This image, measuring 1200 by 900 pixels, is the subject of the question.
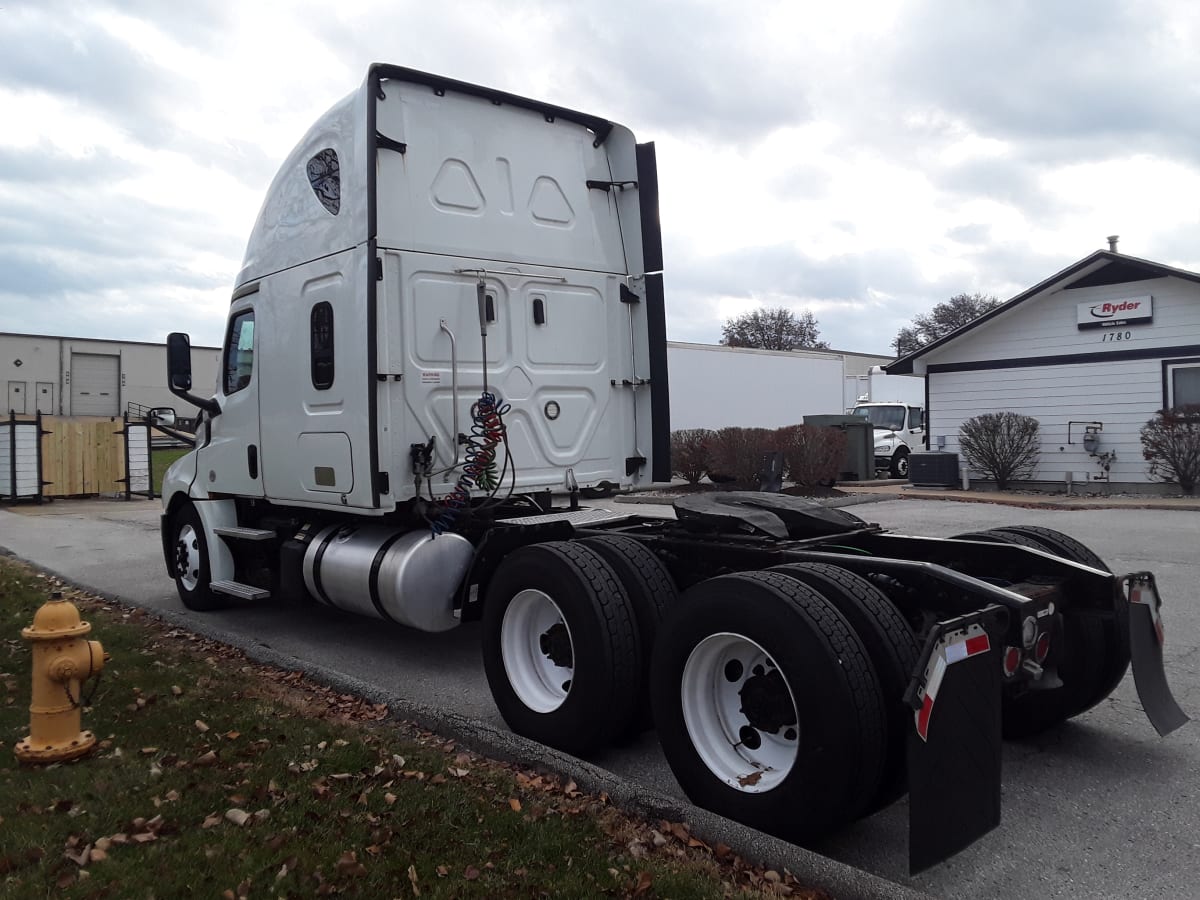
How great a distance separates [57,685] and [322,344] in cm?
289

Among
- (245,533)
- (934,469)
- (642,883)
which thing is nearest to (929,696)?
(642,883)

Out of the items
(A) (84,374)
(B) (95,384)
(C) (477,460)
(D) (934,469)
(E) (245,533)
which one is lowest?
(E) (245,533)

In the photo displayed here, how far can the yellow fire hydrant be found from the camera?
4277 mm

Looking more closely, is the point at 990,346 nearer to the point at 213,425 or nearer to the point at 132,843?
the point at 213,425

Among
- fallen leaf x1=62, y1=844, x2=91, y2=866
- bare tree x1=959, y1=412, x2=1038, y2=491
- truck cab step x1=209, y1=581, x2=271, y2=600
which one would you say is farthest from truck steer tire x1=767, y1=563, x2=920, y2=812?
bare tree x1=959, y1=412, x2=1038, y2=491

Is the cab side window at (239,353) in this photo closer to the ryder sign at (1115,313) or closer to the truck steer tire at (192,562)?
the truck steer tire at (192,562)

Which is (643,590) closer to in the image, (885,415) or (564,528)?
(564,528)

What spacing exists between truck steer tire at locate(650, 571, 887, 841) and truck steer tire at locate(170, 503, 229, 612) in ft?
18.1

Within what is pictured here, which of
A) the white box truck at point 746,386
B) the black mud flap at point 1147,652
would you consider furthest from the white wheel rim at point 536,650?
the white box truck at point 746,386

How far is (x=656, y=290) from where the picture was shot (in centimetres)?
708

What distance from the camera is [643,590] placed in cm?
450

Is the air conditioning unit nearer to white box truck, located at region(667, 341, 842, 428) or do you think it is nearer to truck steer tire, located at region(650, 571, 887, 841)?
white box truck, located at region(667, 341, 842, 428)

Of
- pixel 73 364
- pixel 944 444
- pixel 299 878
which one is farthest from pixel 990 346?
pixel 73 364

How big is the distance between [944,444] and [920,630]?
60.3ft
